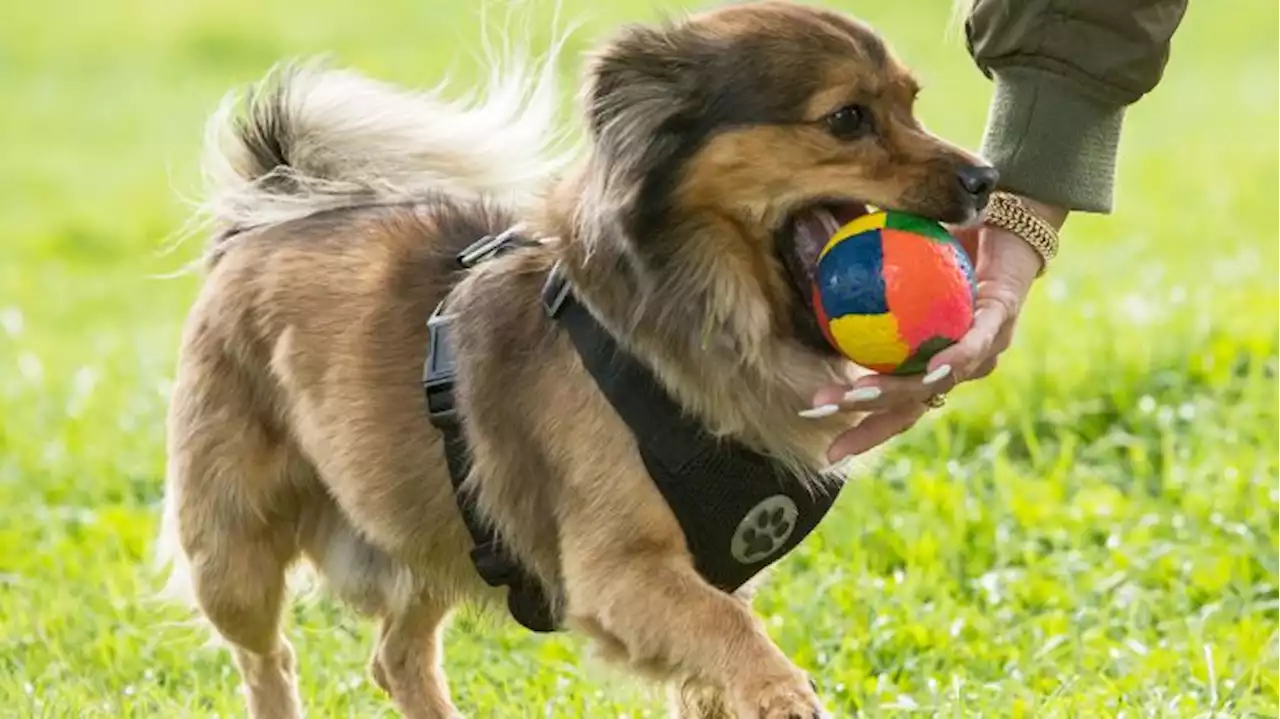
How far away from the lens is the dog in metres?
3.47

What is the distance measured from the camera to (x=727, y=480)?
3574mm

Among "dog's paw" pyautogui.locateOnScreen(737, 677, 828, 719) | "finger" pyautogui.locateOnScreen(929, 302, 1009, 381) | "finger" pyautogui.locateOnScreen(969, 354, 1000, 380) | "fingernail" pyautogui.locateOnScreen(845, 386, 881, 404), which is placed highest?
"finger" pyautogui.locateOnScreen(929, 302, 1009, 381)

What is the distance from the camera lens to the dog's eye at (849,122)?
3.46m

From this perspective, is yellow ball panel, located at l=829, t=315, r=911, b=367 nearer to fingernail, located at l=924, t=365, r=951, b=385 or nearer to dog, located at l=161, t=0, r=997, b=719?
fingernail, located at l=924, t=365, r=951, b=385

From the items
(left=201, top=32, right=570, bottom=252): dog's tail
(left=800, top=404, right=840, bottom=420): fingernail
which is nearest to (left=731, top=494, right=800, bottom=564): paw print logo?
(left=800, top=404, right=840, bottom=420): fingernail

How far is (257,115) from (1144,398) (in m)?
2.99

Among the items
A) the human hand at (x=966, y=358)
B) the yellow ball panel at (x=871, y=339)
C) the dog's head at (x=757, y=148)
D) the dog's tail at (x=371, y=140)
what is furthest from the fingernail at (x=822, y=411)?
the dog's tail at (x=371, y=140)

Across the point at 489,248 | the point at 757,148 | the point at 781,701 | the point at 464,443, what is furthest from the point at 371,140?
the point at 781,701

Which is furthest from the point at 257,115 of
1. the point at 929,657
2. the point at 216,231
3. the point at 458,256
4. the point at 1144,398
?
the point at 1144,398

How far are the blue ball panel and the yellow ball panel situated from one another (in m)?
0.02

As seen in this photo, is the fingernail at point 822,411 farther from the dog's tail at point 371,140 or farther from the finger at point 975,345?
the dog's tail at point 371,140

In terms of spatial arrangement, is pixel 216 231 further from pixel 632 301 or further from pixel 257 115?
pixel 632 301

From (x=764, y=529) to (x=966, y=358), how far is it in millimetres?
525

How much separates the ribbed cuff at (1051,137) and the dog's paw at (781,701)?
110cm
